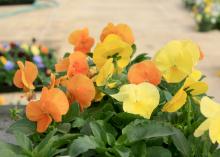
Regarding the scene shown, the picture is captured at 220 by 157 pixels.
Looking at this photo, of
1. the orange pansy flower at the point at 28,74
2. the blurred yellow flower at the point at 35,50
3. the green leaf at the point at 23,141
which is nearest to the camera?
the green leaf at the point at 23,141

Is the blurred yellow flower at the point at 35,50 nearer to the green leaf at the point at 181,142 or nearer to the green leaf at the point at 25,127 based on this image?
the green leaf at the point at 25,127

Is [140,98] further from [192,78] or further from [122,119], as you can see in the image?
[192,78]

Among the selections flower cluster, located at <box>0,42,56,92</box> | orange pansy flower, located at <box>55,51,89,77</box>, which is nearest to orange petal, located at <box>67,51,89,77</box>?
orange pansy flower, located at <box>55,51,89,77</box>

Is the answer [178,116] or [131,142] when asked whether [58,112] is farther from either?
[178,116]

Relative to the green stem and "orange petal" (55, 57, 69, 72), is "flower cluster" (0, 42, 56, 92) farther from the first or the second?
the green stem

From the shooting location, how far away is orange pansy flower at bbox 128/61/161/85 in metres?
1.73

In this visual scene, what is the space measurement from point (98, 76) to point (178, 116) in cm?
27

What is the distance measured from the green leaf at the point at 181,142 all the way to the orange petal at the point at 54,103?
30 cm

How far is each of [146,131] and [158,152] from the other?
0.20 feet

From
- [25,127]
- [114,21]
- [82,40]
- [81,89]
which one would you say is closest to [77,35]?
[82,40]

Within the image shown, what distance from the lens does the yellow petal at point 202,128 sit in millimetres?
1470

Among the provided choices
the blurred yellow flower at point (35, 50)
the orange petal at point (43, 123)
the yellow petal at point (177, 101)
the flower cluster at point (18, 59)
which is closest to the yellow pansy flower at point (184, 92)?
the yellow petal at point (177, 101)

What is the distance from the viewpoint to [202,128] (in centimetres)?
148

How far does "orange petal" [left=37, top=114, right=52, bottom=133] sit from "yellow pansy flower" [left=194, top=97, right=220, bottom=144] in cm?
40
